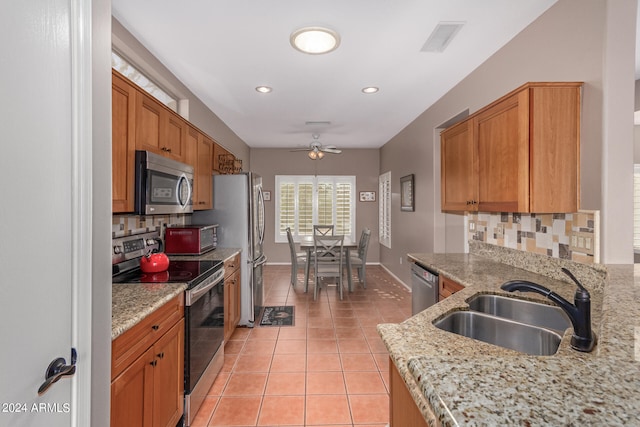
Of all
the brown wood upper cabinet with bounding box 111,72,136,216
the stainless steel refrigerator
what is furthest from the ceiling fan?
the brown wood upper cabinet with bounding box 111,72,136,216

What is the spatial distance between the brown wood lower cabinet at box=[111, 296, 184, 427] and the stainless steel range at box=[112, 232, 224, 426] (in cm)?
7

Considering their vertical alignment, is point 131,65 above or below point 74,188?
above

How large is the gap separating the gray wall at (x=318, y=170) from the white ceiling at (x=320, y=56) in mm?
2657

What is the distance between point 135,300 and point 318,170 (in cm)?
572

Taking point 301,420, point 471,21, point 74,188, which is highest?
point 471,21

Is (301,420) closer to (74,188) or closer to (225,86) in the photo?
(74,188)

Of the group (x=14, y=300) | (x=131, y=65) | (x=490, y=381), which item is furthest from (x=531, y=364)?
(x=131, y=65)

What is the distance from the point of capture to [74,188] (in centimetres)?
93

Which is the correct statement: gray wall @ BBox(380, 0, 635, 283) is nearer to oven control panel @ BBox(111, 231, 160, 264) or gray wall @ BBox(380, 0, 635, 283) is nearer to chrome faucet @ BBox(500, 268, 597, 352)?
chrome faucet @ BBox(500, 268, 597, 352)

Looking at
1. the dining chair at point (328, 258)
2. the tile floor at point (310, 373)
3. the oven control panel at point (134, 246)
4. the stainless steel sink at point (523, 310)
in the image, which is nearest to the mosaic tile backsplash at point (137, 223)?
the oven control panel at point (134, 246)

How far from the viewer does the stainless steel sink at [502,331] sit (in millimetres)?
1346

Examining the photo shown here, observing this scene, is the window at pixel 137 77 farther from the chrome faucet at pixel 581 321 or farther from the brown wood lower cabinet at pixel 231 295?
the chrome faucet at pixel 581 321

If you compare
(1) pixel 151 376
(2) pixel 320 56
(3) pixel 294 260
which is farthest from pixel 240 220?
(1) pixel 151 376

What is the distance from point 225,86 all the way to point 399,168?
3.32 meters
